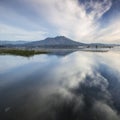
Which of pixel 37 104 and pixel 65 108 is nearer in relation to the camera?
pixel 65 108

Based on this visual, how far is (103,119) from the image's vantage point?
13125 mm

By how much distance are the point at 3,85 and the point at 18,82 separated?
7.94ft

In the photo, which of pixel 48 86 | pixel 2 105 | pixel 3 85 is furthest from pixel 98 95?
pixel 3 85

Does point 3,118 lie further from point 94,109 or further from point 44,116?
point 94,109

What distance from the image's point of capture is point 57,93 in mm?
19266

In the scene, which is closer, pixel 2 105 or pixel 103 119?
pixel 103 119

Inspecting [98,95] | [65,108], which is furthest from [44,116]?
[98,95]

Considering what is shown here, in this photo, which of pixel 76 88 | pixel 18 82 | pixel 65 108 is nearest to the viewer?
pixel 65 108

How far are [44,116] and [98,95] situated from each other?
7468 millimetres

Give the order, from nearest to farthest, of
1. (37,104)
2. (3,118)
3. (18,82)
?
(3,118)
(37,104)
(18,82)

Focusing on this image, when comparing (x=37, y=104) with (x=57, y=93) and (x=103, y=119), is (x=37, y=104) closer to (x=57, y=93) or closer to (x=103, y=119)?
(x=57, y=93)

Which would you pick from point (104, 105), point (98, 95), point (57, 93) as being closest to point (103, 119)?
point (104, 105)

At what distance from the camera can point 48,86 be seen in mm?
22266

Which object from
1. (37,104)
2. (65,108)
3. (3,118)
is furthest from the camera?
(37,104)
